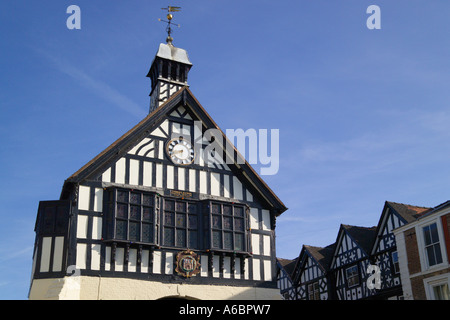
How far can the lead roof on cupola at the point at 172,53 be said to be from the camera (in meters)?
23.0

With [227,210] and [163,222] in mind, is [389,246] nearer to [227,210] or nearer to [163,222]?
[227,210]

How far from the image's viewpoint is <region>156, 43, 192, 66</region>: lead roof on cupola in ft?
75.5

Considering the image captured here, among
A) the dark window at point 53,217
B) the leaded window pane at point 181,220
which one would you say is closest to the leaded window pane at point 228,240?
the leaded window pane at point 181,220

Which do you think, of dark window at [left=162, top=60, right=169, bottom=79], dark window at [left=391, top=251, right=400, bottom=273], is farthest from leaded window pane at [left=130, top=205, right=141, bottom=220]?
dark window at [left=391, top=251, right=400, bottom=273]

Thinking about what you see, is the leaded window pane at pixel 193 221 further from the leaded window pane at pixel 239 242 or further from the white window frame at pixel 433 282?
the white window frame at pixel 433 282

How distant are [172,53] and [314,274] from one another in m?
17.7

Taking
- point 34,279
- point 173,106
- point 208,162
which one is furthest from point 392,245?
point 34,279

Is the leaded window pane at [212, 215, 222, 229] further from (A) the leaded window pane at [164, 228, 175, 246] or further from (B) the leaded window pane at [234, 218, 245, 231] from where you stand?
(A) the leaded window pane at [164, 228, 175, 246]

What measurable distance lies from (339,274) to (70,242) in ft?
65.5

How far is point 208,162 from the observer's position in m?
19.0

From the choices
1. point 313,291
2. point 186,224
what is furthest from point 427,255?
point 313,291

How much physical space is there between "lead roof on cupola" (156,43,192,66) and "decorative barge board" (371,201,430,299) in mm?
13449

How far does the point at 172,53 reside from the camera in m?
23.2

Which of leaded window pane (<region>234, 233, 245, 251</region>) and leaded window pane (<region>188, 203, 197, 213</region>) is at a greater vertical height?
leaded window pane (<region>188, 203, 197, 213</region>)
